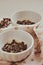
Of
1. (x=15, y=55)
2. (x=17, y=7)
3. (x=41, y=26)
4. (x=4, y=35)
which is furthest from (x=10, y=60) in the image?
(x=17, y=7)

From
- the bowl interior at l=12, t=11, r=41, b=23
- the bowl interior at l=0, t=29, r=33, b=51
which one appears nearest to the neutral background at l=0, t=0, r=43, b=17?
the bowl interior at l=12, t=11, r=41, b=23

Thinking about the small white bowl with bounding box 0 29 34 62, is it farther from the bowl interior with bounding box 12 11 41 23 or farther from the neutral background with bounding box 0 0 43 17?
the neutral background with bounding box 0 0 43 17

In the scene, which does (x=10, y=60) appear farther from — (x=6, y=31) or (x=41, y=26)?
(x=41, y=26)

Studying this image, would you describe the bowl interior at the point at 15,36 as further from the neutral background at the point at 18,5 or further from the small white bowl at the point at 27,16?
the neutral background at the point at 18,5

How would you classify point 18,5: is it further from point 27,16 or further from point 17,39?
point 17,39

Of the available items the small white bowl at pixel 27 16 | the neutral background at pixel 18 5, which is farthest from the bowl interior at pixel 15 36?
the neutral background at pixel 18 5
